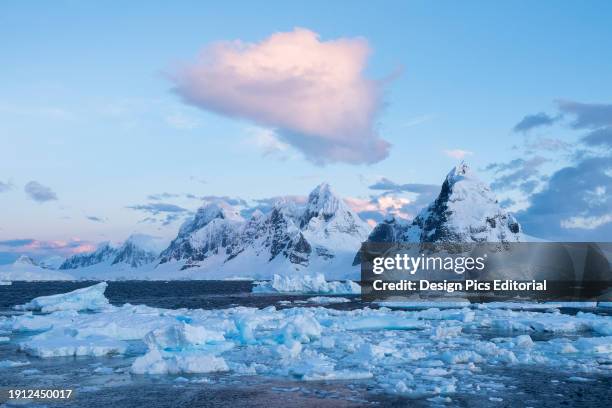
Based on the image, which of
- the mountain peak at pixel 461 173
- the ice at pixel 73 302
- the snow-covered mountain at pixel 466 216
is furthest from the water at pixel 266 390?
the mountain peak at pixel 461 173

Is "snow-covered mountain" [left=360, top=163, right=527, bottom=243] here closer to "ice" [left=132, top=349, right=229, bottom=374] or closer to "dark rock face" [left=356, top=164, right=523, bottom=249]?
"dark rock face" [left=356, top=164, right=523, bottom=249]

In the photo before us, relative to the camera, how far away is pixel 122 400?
671 inches

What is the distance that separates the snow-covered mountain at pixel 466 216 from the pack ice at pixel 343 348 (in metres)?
68.6

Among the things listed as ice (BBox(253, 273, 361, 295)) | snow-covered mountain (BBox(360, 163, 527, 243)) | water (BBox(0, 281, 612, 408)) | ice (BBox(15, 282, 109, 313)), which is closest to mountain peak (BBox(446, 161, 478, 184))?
snow-covered mountain (BBox(360, 163, 527, 243))

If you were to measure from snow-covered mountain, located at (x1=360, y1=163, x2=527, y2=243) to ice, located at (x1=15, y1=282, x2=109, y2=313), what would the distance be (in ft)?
215

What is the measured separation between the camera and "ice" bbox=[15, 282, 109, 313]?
5444 cm

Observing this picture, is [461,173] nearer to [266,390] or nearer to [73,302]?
[73,302]

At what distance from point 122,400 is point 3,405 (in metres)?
3.20

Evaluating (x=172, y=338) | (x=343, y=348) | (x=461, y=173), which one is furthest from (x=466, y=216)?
(x=172, y=338)

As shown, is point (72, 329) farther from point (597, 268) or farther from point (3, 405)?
point (597, 268)

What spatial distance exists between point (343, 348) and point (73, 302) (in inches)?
1492

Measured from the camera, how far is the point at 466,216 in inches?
4190

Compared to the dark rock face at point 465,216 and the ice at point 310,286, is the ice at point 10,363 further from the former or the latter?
the dark rock face at point 465,216

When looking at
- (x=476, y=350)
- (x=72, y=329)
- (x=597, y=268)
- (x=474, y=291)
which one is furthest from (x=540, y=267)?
(x=72, y=329)
